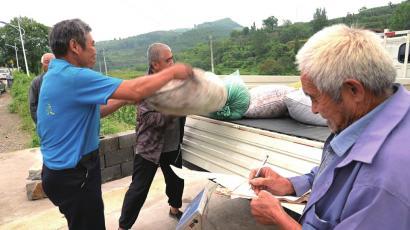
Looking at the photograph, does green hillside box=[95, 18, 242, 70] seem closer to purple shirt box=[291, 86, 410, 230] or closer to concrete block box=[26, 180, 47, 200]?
concrete block box=[26, 180, 47, 200]

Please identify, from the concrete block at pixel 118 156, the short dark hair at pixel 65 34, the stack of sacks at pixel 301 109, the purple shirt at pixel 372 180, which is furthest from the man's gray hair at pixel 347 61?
the concrete block at pixel 118 156

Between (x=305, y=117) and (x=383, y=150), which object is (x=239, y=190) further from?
(x=305, y=117)

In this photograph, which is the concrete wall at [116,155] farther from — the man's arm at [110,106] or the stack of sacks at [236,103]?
the man's arm at [110,106]

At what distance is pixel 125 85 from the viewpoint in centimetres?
173

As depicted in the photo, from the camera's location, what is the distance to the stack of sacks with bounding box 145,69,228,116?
67.8 inches

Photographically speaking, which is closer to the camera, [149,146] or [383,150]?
[383,150]

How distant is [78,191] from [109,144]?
7.53 ft

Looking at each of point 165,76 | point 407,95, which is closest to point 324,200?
point 407,95

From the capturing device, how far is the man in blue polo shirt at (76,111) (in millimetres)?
1746

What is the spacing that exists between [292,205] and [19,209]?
3519 mm

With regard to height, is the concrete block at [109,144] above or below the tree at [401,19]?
below

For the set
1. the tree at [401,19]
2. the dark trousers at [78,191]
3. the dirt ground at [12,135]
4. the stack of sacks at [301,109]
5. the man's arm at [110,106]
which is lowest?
the dirt ground at [12,135]

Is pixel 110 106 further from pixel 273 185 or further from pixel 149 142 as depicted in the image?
pixel 273 185

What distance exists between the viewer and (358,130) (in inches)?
43.4
